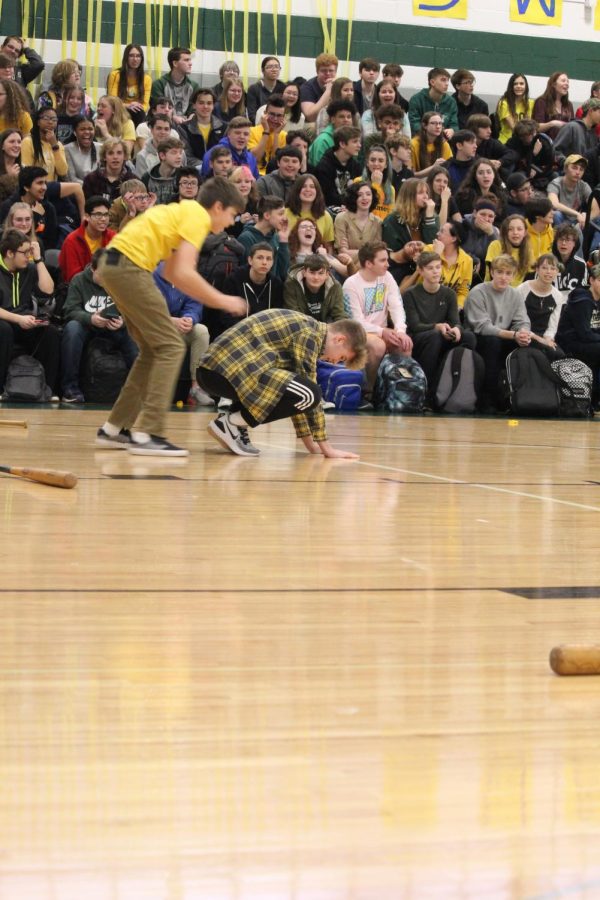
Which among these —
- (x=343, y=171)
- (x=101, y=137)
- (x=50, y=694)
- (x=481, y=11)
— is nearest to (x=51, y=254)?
(x=101, y=137)

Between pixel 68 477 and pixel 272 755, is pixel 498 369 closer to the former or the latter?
pixel 68 477

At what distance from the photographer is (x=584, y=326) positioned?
9242mm

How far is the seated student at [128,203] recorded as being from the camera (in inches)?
335

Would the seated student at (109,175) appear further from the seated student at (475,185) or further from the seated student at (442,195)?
the seated student at (475,185)

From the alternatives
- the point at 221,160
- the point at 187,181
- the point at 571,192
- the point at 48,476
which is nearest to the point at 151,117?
the point at 221,160

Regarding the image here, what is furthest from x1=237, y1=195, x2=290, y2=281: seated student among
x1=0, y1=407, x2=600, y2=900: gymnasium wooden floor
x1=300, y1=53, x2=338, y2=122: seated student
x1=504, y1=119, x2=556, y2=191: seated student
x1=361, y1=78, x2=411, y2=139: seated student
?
x1=0, y1=407, x2=600, y2=900: gymnasium wooden floor

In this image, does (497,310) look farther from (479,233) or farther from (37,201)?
(37,201)

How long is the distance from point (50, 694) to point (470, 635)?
71 cm

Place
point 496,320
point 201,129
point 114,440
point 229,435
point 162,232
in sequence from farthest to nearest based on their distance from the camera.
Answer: point 201,129 → point 496,320 → point 114,440 → point 229,435 → point 162,232

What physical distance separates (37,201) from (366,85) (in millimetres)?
3680

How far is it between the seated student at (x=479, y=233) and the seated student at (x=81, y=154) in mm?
2710

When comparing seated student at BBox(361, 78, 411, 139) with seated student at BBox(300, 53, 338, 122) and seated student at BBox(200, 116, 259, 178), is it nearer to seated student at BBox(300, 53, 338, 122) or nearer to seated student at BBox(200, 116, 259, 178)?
seated student at BBox(300, 53, 338, 122)

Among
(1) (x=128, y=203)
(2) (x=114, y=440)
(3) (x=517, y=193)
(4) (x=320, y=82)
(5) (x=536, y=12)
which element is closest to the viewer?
(2) (x=114, y=440)

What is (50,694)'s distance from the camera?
1.63m
